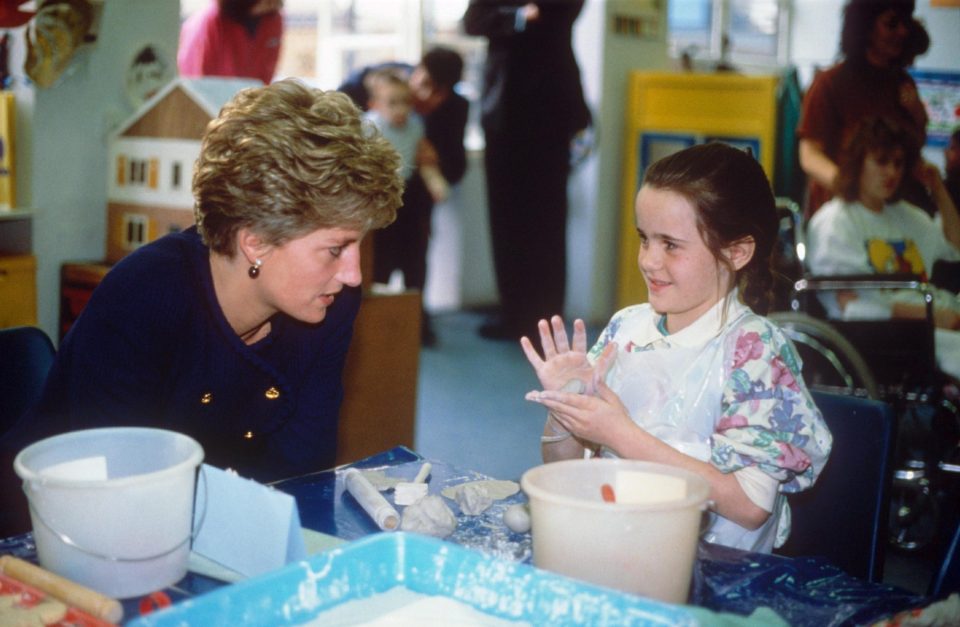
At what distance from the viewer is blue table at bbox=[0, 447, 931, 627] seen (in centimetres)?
104

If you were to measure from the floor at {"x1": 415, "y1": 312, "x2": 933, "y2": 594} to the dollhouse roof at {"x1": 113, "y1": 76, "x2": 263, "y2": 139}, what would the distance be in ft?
4.41

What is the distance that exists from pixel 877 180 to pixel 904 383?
2.39 ft

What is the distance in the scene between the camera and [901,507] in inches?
114

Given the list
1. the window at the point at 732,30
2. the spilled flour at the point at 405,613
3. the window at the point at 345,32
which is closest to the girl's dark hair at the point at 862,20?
the window at the point at 345,32

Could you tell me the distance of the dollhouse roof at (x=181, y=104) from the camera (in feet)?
9.17

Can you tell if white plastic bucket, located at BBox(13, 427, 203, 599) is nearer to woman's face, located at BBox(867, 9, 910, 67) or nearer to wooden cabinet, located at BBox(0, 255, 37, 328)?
wooden cabinet, located at BBox(0, 255, 37, 328)

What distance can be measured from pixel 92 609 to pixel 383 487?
1.60 feet

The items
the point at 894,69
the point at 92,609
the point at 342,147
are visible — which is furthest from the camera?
the point at 894,69

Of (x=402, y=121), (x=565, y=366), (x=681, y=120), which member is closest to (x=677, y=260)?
(x=565, y=366)

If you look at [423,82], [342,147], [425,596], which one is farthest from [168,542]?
[423,82]

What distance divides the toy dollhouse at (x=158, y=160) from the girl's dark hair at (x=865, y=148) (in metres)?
1.87

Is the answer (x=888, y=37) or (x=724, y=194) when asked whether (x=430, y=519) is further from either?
(x=888, y=37)

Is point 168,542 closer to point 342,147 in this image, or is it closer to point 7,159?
point 342,147

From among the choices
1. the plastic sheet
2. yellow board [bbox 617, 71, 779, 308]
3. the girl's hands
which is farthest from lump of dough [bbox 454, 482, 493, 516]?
yellow board [bbox 617, 71, 779, 308]
